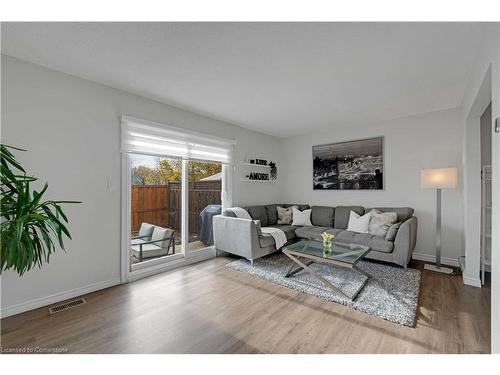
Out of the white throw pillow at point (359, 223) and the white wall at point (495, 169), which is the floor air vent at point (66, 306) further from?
the white throw pillow at point (359, 223)

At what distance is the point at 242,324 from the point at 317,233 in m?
2.37

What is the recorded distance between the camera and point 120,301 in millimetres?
2352

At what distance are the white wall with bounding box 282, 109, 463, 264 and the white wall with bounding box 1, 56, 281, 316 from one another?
385cm

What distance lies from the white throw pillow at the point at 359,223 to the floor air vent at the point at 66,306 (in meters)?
3.89

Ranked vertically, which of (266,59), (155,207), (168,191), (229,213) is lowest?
(229,213)


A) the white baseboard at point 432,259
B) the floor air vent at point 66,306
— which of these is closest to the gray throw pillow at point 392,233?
the white baseboard at point 432,259

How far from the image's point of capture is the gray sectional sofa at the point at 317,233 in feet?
10.3

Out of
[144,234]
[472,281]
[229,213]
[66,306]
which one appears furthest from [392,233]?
[66,306]

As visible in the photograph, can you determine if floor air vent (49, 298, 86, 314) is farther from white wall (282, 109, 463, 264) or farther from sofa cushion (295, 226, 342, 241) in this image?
white wall (282, 109, 463, 264)

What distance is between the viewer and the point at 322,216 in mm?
4422

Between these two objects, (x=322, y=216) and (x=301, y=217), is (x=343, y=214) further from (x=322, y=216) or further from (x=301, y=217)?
(x=301, y=217)

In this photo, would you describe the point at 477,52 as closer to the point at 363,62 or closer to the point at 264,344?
the point at 363,62

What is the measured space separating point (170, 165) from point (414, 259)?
4.29 meters
